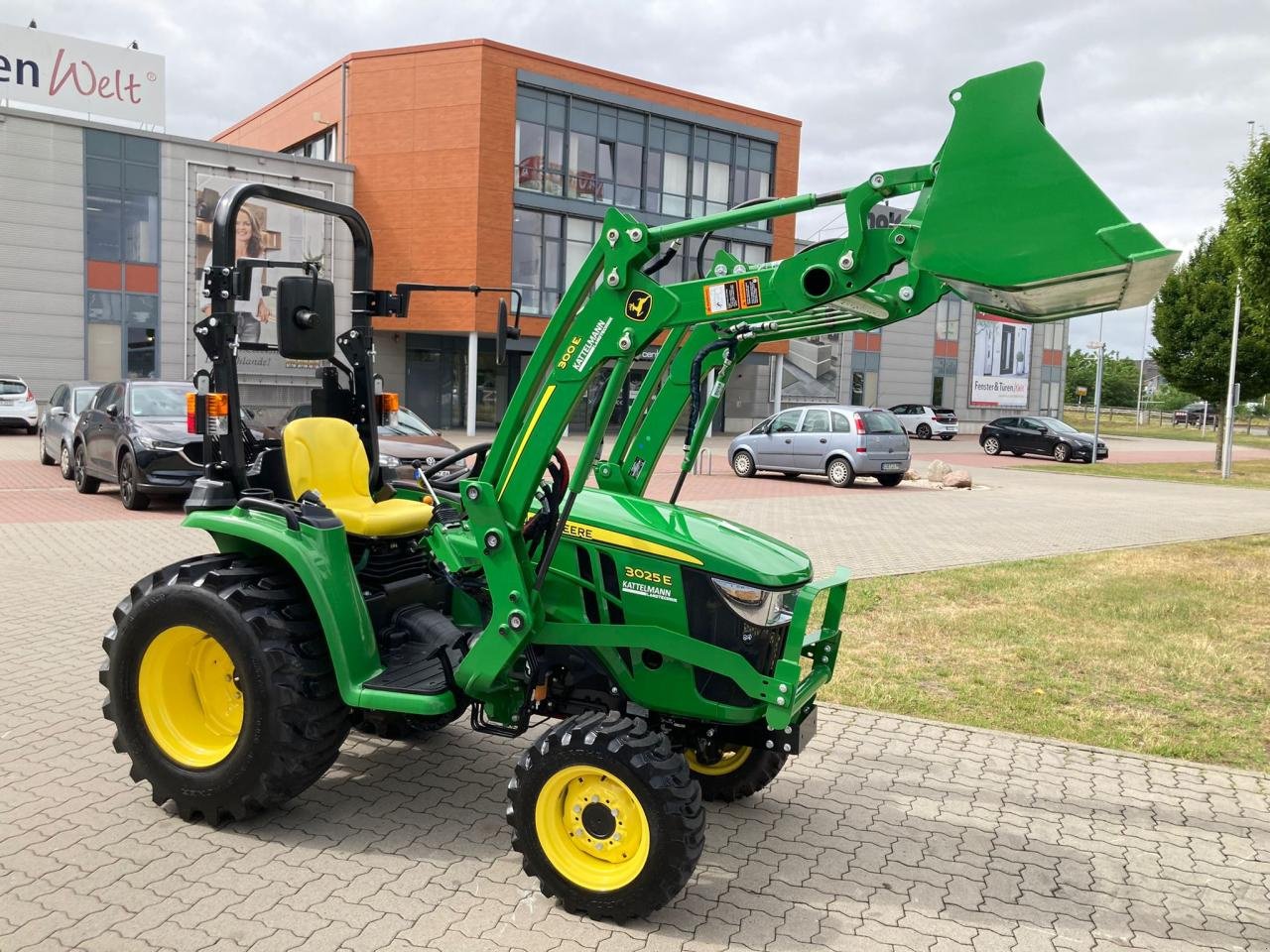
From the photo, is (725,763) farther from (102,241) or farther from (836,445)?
(102,241)

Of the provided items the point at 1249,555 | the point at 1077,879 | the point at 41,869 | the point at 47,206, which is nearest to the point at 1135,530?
the point at 1249,555

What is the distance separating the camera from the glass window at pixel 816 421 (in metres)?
20.9

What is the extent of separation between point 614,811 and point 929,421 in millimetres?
40800

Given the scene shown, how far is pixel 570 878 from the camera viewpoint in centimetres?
353

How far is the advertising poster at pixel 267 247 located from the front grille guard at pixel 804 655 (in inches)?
98.1

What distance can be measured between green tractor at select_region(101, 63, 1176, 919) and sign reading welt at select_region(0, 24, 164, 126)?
31900 mm

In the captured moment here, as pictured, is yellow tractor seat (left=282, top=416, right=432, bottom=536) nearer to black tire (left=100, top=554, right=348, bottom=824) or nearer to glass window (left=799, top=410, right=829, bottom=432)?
black tire (left=100, top=554, right=348, bottom=824)

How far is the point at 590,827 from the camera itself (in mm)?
3574

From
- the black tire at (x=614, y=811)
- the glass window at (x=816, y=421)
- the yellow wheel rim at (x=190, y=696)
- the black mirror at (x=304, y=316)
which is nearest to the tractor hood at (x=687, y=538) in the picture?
the black tire at (x=614, y=811)

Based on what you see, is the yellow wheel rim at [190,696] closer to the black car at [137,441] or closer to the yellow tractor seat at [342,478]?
the yellow tractor seat at [342,478]

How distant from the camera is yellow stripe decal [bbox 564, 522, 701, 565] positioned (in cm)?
379

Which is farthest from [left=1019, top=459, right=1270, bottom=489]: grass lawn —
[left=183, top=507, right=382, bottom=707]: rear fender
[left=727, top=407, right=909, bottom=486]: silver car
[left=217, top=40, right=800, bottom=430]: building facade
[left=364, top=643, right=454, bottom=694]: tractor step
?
[left=183, top=507, right=382, bottom=707]: rear fender

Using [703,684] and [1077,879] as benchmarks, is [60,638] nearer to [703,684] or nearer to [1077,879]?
[703,684]

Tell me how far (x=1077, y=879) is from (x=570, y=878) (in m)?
2.00
